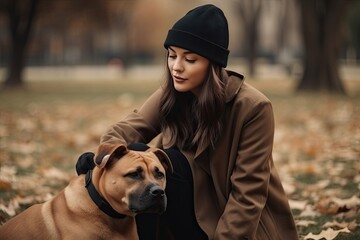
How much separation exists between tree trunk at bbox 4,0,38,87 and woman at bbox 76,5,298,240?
20218 millimetres

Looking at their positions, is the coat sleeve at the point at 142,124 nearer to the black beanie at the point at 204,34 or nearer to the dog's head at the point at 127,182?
the black beanie at the point at 204,34

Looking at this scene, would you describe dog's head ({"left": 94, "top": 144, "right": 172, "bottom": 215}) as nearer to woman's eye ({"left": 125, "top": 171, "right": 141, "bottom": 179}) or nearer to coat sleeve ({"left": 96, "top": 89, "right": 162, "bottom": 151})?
woman's eye ({"left": 125, "top": 171, "right": 141, "bottom": 179})

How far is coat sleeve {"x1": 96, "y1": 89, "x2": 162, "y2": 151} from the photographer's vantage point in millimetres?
4395

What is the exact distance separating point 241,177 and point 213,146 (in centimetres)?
26

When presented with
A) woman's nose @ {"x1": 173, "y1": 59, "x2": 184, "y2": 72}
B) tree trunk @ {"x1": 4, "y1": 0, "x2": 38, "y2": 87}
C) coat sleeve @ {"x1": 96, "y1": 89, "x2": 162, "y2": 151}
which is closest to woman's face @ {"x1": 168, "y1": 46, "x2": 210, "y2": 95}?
woman's nose @ {"x1": 173, "y1": 59, "x2": 184, "y2": 72}

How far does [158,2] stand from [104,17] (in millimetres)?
27435

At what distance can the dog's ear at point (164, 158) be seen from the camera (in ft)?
12.8

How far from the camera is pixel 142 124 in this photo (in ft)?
14.6

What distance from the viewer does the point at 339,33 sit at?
1959 cm

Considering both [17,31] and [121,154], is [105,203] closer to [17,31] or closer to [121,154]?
[121,154]

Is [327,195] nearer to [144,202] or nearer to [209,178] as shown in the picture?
[209,178]

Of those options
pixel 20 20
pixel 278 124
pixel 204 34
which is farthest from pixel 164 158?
pixel 20 20

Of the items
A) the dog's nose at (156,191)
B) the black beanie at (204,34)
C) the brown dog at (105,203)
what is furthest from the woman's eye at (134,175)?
the black beanie at (204,34)

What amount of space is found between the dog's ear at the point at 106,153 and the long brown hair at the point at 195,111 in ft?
1.92
